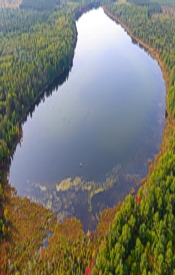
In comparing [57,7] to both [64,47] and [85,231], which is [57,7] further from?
[85,231]

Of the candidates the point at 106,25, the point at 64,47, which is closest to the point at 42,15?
the point at 106,25

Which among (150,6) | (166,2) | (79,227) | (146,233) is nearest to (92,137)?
(79,227)

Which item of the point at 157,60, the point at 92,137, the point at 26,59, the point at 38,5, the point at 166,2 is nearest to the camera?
the point at 92,137

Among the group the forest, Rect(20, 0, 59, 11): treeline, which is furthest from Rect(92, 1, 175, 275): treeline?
Rect(20, 0, 59, 11): treeline

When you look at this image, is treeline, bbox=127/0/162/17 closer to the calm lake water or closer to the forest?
the calm lake water

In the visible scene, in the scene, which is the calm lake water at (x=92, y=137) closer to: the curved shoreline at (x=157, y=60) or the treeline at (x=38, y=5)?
the curved shoreline at (x=157, y=60)

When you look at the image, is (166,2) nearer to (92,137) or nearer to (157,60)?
(157,60)

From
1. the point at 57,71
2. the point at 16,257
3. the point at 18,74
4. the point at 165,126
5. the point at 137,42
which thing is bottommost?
the point at 16,257

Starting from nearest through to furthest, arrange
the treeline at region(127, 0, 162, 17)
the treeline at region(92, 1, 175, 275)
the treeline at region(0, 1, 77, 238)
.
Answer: the treeline at region(92, 1, 175, 275)
the treeline at region(0, 1, 77, 238)
the treeline at region(127, 0, 162, 17)
